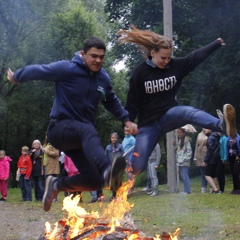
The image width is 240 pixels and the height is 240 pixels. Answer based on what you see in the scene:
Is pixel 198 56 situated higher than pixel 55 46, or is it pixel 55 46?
pixel 55 46

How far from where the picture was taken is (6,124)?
3794 cm

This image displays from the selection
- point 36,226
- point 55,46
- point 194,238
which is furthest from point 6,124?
point 194,238

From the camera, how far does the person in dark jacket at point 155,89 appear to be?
25.3 feet

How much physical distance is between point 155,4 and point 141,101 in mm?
16193

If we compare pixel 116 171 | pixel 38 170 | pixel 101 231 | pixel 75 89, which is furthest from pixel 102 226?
pixel 38 170

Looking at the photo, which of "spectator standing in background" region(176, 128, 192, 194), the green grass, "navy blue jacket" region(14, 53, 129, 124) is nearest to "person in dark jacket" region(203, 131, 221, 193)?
"spectator standing in background" region(176, 128, 192, 194)

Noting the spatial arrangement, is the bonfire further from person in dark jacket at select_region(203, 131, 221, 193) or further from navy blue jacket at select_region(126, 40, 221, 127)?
person in dark jacket at select_region(203, 131, 221, 193)

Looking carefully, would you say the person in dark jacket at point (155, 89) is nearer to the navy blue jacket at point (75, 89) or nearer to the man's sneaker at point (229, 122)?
the man's sneaker at point (229, 122)

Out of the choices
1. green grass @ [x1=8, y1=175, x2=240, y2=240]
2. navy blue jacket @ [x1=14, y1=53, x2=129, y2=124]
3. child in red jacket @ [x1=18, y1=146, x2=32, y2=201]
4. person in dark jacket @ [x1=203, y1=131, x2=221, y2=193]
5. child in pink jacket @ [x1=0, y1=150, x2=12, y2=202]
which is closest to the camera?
navy blue jacket @ [x1=14, y1=53, x2=129, y2=124]

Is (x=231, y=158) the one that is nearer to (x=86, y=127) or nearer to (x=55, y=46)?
(x=86, y=127)

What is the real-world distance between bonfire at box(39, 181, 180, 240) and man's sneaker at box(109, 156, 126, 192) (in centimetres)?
67

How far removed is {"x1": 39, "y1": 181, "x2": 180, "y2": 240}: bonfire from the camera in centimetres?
747

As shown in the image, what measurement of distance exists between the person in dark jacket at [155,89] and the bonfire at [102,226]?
0.48 metres

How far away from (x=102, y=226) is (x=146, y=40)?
2185mm
